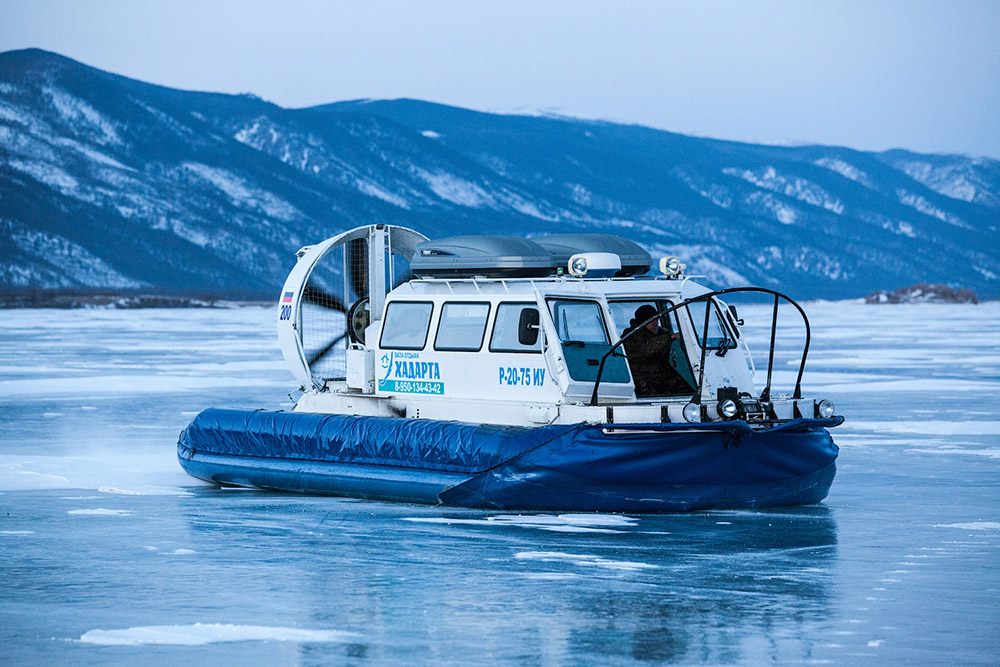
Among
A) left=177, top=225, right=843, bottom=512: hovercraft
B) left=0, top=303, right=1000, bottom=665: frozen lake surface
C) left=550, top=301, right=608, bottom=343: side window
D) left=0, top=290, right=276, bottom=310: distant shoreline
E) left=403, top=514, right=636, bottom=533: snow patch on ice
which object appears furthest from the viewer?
left=0, top=290, right=276, bottom=310: distant shoreline

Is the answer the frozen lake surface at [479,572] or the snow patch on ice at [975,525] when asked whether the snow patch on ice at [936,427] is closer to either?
the frozen lake surface at [479,572]

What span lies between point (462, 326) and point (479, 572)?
3761 millimetres

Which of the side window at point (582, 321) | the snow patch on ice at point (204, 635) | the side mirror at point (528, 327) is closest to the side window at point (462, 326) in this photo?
the side mirror at point (528, 327)

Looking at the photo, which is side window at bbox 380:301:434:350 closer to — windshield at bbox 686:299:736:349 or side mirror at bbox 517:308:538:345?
side mirror at bbox 517:308:538:345

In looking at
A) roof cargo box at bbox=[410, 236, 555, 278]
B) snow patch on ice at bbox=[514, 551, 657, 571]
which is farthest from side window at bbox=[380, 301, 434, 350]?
snow patch on ice at bbox=[514, 551, 657, 571]

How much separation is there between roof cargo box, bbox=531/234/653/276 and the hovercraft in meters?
0.02

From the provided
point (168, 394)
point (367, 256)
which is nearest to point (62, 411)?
point (168, 394)

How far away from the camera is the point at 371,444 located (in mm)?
12945

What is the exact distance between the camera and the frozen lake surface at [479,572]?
306 inches

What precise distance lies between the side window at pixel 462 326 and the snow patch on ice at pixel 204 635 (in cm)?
514

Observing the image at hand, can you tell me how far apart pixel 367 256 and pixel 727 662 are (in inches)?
339

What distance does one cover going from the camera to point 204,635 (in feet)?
26.1

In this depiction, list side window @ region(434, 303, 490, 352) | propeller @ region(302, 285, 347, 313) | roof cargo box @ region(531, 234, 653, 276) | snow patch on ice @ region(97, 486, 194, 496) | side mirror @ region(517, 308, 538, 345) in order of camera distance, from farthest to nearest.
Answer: propeller @ region(302, 285, 347, 313) < snow patch on ice @ region(97, 486, 194, 496) < roof cargo box @ region(531, 234, 653, 276) < side window @ region(434, 303, 490, 352) < side mirror @ region(517, 308, 538, 345)

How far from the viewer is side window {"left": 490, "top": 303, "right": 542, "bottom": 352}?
496 inches
